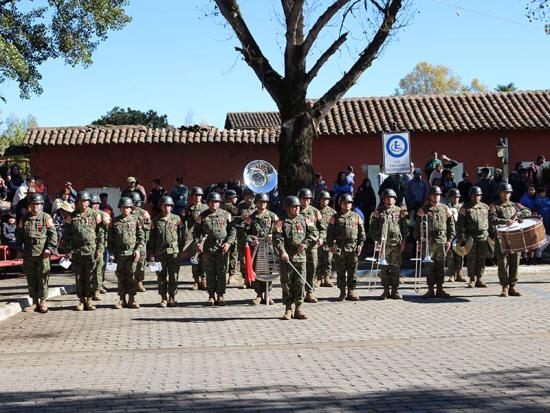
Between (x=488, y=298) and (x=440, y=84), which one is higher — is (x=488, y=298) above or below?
below

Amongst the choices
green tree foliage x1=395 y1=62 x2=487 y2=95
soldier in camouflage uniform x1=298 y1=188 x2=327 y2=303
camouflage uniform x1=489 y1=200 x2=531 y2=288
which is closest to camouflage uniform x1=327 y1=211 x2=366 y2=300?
soldier in camouflage uniform x1=298 y1=188 x2=327 y2=303

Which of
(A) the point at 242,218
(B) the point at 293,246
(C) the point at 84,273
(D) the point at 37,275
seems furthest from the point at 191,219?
(B) the point at 293,246

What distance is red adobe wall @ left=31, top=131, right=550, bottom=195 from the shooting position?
2955 centimetres

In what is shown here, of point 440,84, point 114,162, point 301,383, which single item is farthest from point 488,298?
point 440,84

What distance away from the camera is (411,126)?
2969 cm

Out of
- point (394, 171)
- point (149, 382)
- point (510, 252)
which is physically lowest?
point (149, 382)

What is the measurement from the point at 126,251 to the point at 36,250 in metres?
1.54

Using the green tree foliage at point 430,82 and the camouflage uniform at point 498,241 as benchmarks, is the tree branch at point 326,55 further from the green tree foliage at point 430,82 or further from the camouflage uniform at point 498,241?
the green tree foliage at point 430,82

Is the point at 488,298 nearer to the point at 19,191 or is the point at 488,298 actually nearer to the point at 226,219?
the point at 226,219

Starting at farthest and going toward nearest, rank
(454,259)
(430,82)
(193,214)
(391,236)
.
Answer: (430,82), (454,259), (193,214), (391,236)

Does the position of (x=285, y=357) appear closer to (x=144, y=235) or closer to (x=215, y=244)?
(x=215, y=244)

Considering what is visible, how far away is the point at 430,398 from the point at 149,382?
2918 mm

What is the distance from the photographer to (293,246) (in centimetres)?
1425

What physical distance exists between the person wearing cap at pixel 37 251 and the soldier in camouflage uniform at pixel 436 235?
6.74 m
